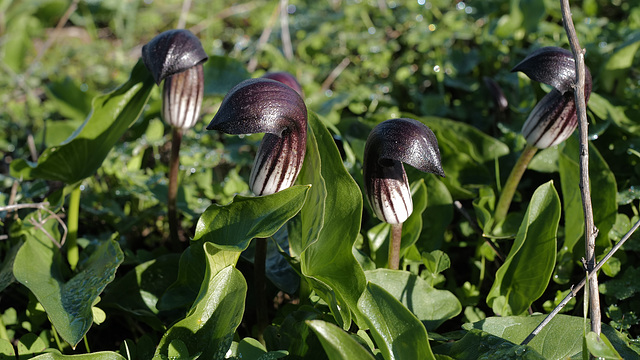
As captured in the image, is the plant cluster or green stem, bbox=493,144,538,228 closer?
the plant cluster

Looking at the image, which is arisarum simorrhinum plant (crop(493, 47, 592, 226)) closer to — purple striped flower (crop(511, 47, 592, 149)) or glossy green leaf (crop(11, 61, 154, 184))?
purple striped flower (crop(511, 47, 592, 149))

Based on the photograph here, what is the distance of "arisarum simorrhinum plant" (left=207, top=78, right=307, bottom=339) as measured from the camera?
1.12 metres

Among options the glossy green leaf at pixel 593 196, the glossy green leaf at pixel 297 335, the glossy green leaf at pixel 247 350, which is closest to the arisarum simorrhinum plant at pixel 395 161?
the glossy green leaf at pixel 297 335

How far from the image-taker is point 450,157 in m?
1.77

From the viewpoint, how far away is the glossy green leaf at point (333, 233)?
1.20m

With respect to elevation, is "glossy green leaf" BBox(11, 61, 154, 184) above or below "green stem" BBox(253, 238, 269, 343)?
above

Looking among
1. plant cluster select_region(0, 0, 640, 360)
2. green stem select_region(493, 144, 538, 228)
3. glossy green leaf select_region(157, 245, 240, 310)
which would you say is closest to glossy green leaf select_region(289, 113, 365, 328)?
plant cluster select_region(0, 0, 640, 360)

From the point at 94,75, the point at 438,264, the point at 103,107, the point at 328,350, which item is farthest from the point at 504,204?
the point at 94,75

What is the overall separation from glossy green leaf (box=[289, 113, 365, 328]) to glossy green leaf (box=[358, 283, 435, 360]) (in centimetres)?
4

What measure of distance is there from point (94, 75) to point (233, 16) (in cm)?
111

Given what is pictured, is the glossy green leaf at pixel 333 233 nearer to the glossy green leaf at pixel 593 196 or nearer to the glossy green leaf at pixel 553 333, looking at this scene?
the glossy green leaf at pixel 553 333

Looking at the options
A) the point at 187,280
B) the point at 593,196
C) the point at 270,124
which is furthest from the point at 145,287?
the point at 593,196

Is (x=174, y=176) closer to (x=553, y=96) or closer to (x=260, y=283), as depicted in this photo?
(x=260, y=283)

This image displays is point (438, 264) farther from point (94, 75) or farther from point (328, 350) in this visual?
point (94, 75)
